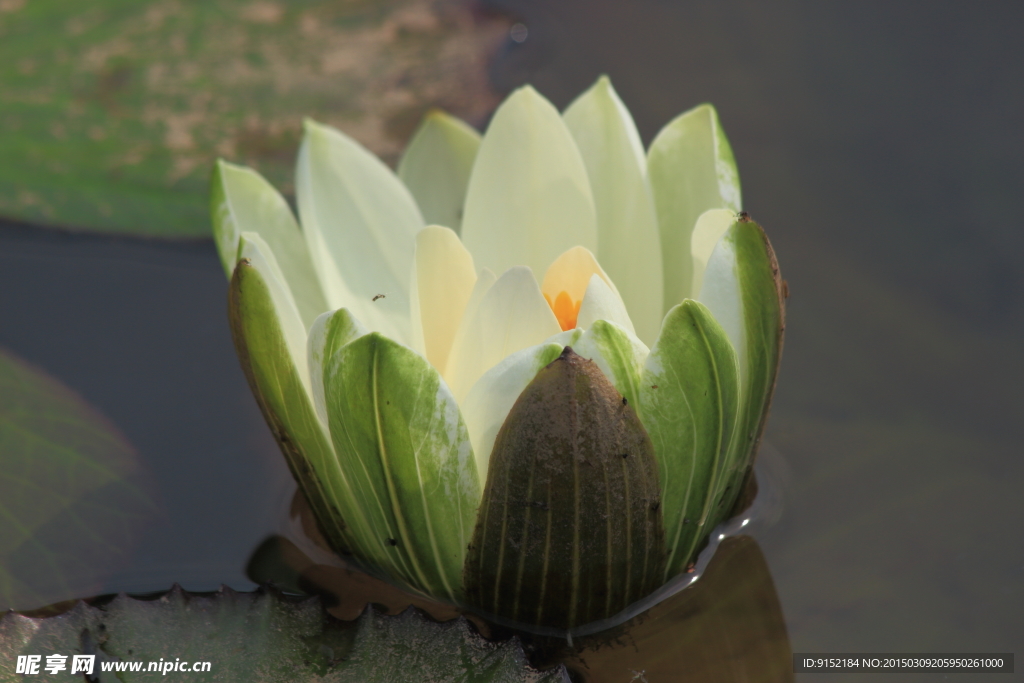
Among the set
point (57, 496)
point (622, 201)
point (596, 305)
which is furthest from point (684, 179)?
point (57, 496)

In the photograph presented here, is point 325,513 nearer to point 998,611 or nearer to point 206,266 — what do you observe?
Answer: point 206,266

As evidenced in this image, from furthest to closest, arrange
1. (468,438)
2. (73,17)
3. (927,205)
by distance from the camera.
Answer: (73,17), (927,205), (468,438)

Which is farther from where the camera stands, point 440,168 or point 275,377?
point 440,168

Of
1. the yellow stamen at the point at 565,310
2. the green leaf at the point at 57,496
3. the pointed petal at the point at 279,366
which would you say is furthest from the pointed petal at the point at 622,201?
the green leaf at the point at 57,496

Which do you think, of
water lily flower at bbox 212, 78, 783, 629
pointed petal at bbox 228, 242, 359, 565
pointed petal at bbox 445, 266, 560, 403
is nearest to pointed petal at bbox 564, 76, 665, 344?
water lily flower at bbox 212, 78, 783, 629

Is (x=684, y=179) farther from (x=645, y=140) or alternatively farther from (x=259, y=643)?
(x=259, y=643)

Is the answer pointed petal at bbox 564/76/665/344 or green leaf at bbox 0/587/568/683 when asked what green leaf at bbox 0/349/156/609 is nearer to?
green leaf at bbox 0/587/568/683

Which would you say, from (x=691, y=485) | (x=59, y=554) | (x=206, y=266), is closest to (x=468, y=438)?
(x=691, y=485)

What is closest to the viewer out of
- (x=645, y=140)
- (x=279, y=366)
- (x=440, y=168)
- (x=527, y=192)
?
(x=279, y=366)
